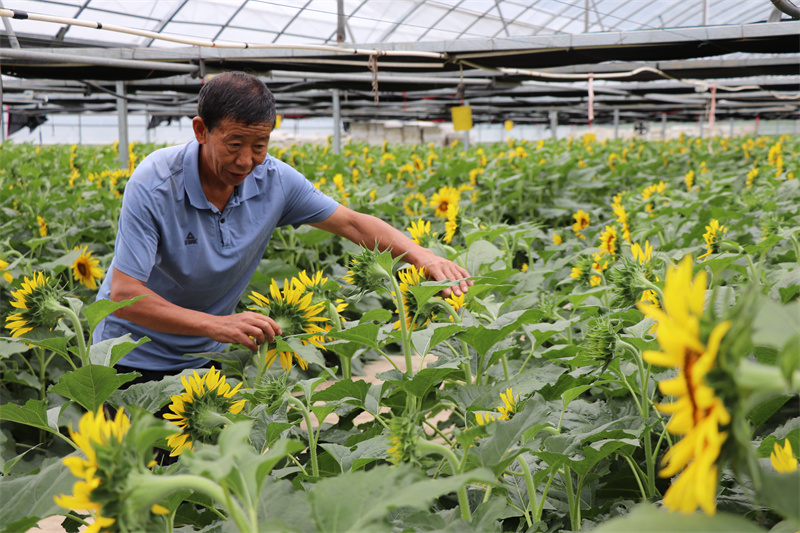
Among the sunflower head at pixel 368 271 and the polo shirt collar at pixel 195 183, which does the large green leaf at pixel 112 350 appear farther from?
the polo shirt collar at pixel 195 183

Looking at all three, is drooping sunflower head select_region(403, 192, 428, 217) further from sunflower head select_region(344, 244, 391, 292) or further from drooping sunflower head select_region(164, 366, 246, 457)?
drooping sunflower head select_region(164, 366, 246, 457)

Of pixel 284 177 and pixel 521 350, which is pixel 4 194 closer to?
pixel 284 177

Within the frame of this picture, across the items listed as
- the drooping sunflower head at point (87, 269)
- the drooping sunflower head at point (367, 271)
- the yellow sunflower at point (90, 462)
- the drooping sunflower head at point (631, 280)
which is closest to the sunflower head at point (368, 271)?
the drooping sunflower head at point (367, 271)

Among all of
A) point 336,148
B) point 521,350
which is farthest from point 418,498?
point 336,148

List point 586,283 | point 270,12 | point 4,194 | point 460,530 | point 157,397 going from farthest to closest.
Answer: point 270,12 → point 4,194 → point 586,283 → point 157,397 → point 460,530

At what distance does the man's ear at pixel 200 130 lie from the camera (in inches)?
89.9

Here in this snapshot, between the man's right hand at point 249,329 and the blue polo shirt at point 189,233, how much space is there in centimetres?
61

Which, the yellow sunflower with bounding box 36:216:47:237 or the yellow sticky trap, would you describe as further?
the yellow sticky trap

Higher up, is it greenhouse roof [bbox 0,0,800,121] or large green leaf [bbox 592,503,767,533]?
greenhouse roof [bbox 0,0,800,121]

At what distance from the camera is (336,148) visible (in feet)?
30.1

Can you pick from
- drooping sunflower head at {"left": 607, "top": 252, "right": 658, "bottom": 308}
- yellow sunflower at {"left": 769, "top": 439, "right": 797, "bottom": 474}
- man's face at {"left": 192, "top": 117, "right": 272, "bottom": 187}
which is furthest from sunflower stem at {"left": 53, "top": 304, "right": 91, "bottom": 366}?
yellow sunflower at {"left": 769, "top": 439, "right": 797, "bottom": 474}

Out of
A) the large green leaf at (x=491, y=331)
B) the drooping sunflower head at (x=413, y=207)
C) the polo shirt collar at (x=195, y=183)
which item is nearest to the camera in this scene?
the large green leaf at (x=491, y=331)

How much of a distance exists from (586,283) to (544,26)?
19.0 meters

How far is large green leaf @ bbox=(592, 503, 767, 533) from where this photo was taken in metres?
0.48
